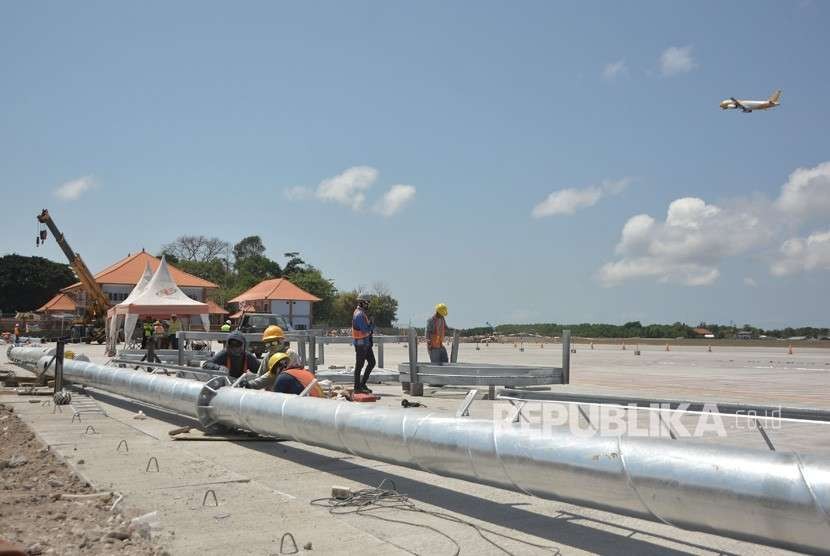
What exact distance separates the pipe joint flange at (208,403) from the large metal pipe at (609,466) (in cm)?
181

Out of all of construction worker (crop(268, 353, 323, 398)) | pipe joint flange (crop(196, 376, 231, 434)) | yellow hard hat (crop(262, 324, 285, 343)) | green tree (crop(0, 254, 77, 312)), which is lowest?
pipe joint flange (crop(196, 376, 231, 434))

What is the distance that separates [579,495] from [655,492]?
59 centimetres

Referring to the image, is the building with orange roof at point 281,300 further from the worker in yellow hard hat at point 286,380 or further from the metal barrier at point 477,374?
the worker in yellow hard hat at point 286,380

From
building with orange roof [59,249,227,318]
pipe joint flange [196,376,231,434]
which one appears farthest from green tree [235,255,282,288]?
pipe joint flange [196,376,231,434]

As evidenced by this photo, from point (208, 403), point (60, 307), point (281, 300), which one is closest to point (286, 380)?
point (208, 403)

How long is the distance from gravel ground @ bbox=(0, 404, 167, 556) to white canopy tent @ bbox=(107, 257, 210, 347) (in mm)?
20659

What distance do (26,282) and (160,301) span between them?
84076 mm

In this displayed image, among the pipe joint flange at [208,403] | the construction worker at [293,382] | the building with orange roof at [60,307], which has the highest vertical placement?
the building with orange roof at [60,307]

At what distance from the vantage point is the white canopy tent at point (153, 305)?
91.1ft

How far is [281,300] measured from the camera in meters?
75.2

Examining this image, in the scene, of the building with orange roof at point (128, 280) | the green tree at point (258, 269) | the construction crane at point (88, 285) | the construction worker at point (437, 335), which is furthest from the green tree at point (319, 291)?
the construction worker at point (437, 335)

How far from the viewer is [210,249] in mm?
118188

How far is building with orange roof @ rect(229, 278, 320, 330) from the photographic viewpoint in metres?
73.9

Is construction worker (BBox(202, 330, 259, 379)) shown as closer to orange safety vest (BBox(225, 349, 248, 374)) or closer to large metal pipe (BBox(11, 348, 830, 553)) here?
orange safety vest (BBox(225, 349, 248, 374))
